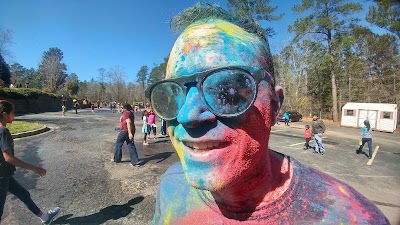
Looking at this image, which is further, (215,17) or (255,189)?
(215,17)

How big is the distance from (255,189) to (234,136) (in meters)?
0.30

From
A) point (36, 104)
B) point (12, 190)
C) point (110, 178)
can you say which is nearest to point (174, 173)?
point (12, 190)

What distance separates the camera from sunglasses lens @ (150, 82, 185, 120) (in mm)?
1165

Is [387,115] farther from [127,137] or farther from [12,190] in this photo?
[12,190]

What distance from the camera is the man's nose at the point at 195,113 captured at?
1030 mm

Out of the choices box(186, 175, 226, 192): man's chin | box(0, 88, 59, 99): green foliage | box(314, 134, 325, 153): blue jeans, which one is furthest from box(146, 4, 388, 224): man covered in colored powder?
box(0, 88, 59, 99): green foliage

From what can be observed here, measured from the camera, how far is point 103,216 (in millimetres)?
4289

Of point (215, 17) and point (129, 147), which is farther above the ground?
point (215, 17)

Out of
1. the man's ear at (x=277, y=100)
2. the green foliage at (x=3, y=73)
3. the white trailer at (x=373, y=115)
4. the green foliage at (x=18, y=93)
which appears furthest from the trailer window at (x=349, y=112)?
the green foliage at (x=3, y=73)

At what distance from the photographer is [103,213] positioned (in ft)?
14.4

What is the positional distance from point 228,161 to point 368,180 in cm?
775

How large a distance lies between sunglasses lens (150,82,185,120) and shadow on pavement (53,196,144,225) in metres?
3.65

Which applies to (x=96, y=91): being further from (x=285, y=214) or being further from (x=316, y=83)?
(x=285, y=214)

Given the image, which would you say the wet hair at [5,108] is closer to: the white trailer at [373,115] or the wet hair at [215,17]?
the wet hair at [215,17]
